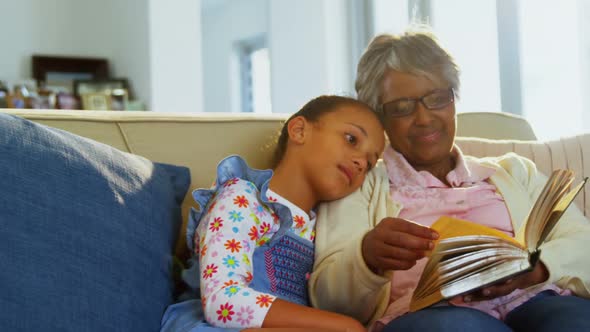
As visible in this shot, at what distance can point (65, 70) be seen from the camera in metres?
5.68

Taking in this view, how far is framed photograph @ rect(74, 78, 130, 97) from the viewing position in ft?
17.7

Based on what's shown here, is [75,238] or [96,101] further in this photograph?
[96,101]

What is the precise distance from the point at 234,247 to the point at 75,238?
0.27 meters

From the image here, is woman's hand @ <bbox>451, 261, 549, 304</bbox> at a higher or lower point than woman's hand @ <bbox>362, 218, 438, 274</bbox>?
lower

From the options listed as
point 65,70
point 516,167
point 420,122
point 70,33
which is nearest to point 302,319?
point 420,122

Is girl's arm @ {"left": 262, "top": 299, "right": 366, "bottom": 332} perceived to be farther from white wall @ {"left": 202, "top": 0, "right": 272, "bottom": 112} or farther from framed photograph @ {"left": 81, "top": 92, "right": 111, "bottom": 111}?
white wall @ {"left": 202, "top": 0, "right": 272, "bottom": 112}

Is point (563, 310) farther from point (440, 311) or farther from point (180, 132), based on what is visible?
point (180, 132)

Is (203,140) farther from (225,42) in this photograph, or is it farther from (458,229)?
(225,42)

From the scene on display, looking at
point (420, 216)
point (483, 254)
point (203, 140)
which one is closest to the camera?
point (483, 254)

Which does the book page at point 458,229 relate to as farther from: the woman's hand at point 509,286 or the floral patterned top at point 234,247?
the floral patterned top at point 234,247

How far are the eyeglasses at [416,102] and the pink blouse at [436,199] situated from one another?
0.11 m

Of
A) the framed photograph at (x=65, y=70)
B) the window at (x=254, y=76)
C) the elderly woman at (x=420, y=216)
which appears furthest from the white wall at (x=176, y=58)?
the elderly woman at (x=420, y=216)

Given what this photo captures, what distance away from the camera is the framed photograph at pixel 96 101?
529 centimetres

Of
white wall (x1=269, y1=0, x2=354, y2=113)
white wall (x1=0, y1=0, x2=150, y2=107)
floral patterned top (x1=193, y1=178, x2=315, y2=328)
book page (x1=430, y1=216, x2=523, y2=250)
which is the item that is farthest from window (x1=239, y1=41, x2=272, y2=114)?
book page (x1=430, y1=216, x2=523, y2=250)
